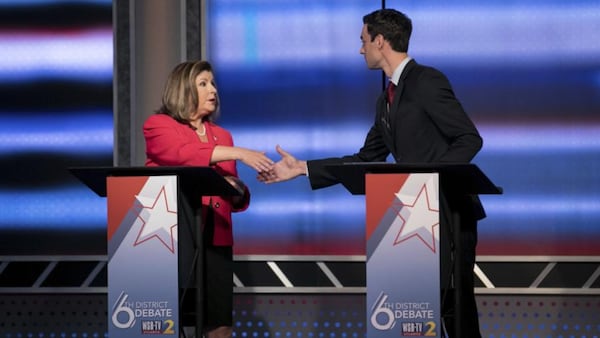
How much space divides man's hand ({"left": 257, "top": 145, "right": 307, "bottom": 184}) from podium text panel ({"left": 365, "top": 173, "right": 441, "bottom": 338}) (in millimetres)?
1155

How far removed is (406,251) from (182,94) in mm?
1311

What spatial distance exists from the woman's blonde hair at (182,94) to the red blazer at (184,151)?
5cm

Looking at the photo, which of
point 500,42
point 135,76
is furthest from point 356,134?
point 135,76

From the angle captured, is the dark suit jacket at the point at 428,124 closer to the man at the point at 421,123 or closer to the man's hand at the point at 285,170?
the man at the point at 421,123

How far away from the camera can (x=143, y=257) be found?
3482 millimetres

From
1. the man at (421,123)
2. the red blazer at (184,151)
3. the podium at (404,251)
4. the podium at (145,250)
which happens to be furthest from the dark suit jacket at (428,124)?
the podium at (145,250)

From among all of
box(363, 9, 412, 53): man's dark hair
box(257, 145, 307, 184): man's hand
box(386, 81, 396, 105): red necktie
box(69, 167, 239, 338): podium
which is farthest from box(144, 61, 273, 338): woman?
box(363, 9, 412, 53): man's dark hair

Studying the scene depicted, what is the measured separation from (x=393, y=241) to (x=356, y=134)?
2.31 metres

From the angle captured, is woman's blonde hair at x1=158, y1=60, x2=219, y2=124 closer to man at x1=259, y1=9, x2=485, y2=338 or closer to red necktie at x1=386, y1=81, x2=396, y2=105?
man at x1=259, y1=9, x2=485, y2=338

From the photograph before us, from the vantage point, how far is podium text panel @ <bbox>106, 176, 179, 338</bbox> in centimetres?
346

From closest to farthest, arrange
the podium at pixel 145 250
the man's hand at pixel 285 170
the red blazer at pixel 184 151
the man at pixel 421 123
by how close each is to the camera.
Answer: the podium at pixel 145 250 → the man at pixel 421 123 → the red blazer at pixel 184 151 → the man's hand at pixel 285 170

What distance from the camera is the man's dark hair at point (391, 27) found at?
4.15 meters

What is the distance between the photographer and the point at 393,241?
3.32 meters

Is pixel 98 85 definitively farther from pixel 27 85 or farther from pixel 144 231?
pixel 144 231
